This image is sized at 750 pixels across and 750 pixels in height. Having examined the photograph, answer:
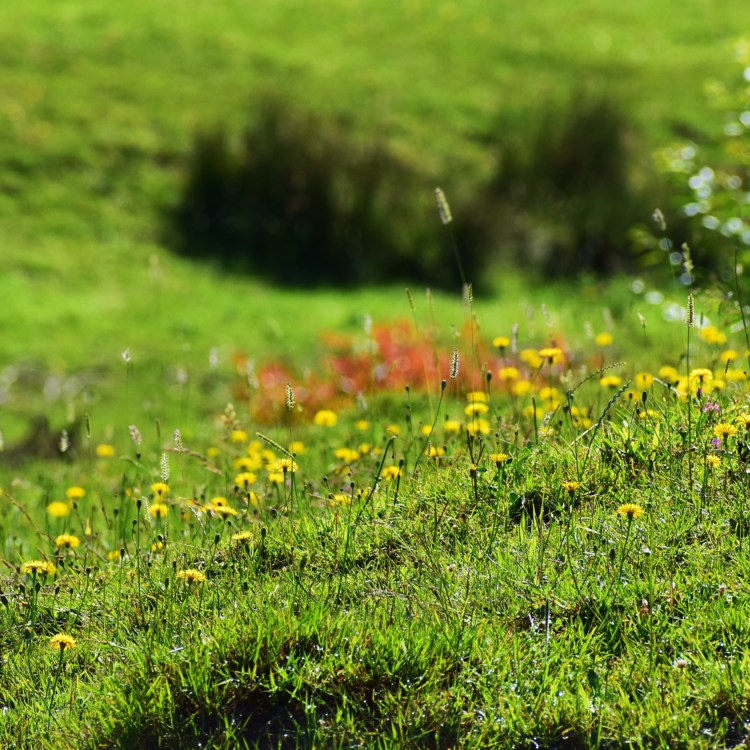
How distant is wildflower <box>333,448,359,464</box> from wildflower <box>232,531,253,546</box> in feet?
3.02

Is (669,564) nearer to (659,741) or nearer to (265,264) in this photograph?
(659,741)

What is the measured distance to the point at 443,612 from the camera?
3.22 m

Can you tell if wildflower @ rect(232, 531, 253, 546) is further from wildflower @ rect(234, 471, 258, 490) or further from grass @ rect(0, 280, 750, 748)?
wildflower @ rect(234, 471, 258, 490)

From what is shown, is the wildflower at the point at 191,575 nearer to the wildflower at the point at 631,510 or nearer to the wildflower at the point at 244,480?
the wildflower at the point at 244,480

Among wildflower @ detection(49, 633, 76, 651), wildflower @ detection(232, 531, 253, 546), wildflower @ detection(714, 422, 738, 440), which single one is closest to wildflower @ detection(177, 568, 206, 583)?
wildflower @ detection(232, 531, 253, 546)

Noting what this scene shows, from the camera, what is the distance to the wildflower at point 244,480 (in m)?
4.11

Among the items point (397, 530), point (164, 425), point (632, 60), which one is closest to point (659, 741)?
point (397, 530)

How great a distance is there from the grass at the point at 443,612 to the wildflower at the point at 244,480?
0.01 meters

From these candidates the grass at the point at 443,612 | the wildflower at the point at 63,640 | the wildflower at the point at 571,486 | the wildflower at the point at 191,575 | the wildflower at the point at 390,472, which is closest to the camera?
the grass at the point at 443,612

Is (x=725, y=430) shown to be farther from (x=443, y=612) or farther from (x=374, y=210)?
(x=374, y=210)

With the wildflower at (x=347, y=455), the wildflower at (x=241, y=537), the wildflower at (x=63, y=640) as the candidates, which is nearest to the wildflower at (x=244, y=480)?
the wildflower at (x=241, y=537)

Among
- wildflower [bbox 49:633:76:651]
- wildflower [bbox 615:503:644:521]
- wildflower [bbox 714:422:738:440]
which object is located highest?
wildflower [bbox 714:422:738:440]

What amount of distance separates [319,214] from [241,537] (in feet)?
→ 38.8

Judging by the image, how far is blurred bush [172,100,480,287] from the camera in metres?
14.8
